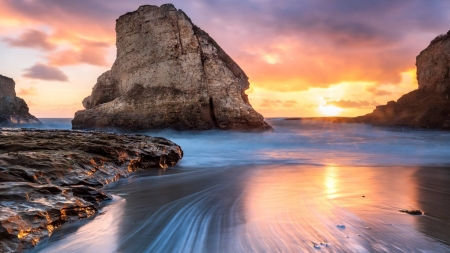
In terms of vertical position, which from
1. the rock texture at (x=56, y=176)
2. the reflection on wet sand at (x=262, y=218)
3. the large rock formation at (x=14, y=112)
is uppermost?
the large rock formation at (x=14, y=112)

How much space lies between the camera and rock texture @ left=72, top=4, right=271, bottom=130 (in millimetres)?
16047

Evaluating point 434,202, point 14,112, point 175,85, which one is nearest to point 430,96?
point 175,85

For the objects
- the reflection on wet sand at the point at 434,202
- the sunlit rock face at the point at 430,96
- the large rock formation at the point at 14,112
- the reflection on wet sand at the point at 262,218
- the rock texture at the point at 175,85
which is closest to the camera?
the reflection on wet sand at the point at 262,218

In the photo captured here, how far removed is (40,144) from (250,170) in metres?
3.48

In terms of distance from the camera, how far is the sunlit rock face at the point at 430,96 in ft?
85.7

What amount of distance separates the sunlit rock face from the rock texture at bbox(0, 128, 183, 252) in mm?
25347

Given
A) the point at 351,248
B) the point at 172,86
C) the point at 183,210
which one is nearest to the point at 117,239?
the point at 183,210

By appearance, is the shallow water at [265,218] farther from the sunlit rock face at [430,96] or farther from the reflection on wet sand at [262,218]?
the sunlit rock face at [430,96]

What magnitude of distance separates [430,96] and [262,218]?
1280 inches

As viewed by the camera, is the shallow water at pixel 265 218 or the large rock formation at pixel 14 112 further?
the large rock formation at pixel 14 112

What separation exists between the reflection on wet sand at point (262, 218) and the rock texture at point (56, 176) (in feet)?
0.58

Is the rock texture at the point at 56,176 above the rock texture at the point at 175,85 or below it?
below

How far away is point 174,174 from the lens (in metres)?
4.92

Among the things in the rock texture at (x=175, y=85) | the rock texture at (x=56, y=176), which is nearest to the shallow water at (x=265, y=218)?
the rock texture at (x=56, y=176)
